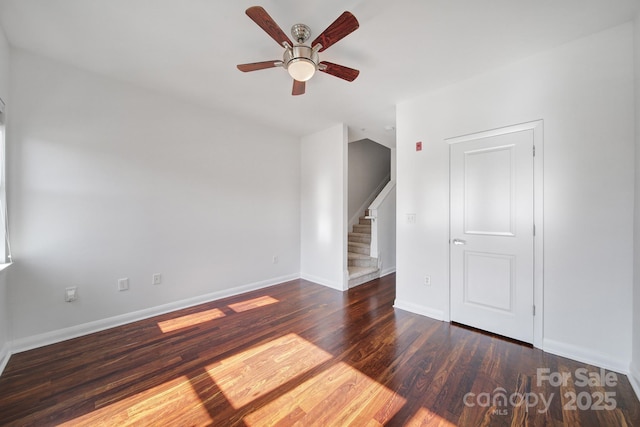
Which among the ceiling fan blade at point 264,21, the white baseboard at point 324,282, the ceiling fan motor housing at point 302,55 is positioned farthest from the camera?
the white baseboard at point 324,282

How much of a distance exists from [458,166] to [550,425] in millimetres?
2110

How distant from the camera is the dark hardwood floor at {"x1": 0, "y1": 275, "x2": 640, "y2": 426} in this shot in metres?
1.50

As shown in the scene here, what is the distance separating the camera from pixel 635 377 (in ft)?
5.68

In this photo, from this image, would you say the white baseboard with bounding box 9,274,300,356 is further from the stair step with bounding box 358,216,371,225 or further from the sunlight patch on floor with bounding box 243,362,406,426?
the stair step with bounding box 358,216,371,225

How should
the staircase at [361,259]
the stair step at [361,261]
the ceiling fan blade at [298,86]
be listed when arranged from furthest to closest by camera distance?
the stair step at [361,261], the staircase at [361,259], the ceiling fan blade at [298,86]

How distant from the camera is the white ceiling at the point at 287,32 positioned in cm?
170

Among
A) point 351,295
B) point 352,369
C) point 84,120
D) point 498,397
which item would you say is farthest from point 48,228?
point 498,397

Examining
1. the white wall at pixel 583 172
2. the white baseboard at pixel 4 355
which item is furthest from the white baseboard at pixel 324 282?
the white baseboard at pixel 4 355

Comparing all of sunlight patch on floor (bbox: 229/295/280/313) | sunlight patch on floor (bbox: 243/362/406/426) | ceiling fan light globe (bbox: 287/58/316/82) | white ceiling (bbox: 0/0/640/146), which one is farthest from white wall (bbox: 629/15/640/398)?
sunlight patch on floor (bbox: 229/295/280/313)

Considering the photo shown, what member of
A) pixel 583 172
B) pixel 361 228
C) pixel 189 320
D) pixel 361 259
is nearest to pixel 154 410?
pixel 189 320

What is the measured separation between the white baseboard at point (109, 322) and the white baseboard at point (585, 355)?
344 centimetres

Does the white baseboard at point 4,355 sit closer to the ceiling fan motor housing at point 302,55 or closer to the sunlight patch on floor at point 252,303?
the sunlight patch on floor at point 252,303

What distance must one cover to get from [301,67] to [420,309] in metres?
2.79

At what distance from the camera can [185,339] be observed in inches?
94.6
